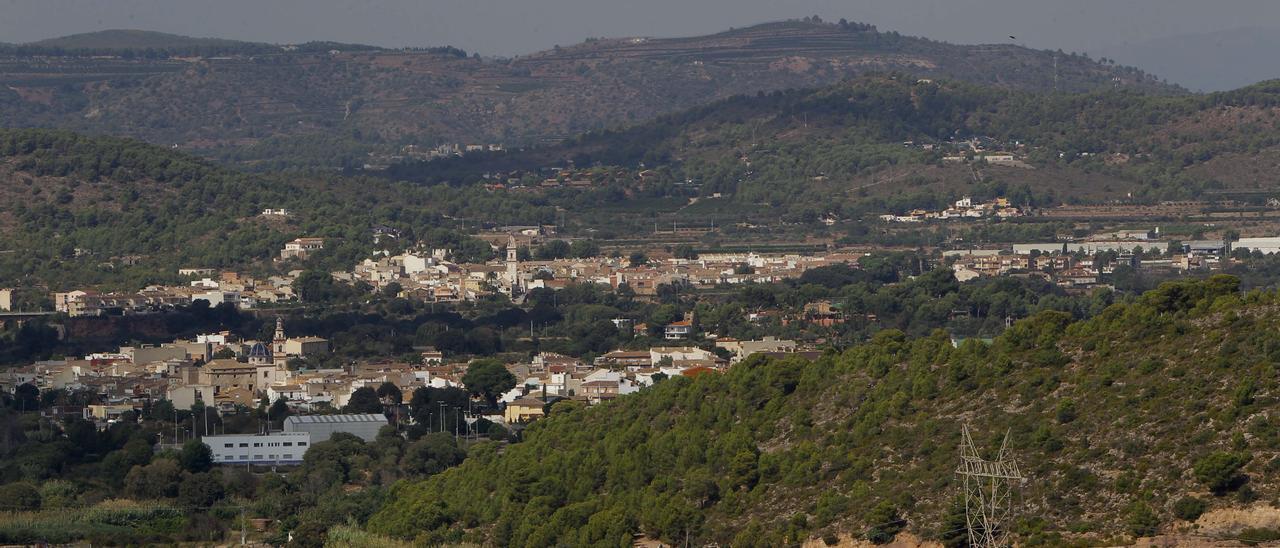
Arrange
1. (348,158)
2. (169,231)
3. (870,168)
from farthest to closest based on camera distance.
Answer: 1. (348,158)
2. (870,168)
3. (169,231)

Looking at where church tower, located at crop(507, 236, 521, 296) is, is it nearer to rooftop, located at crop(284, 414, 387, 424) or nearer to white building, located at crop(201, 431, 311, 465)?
rooftop, located at crop(284, 414, 387, 424)

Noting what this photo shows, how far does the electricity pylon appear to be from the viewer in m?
28.4

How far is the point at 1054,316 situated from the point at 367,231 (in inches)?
3084

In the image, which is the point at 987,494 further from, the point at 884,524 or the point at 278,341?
the point at 278,341

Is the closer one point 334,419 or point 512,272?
point 334,419

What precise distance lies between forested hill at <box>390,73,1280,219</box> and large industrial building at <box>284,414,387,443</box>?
77.9 meters

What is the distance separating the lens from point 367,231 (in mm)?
116062

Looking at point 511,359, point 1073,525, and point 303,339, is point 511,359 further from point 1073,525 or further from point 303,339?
point 1073,525

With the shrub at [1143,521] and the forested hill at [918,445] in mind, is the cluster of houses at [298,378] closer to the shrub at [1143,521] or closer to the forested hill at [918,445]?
the forested hill at [918,445]

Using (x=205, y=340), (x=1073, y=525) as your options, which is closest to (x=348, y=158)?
(x=205, y=340)

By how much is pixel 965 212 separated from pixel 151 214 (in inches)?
1564

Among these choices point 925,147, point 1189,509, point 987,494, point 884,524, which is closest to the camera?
point 1189,509

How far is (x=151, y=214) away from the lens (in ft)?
370

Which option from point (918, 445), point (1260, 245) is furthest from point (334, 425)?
point (1260, 245)
